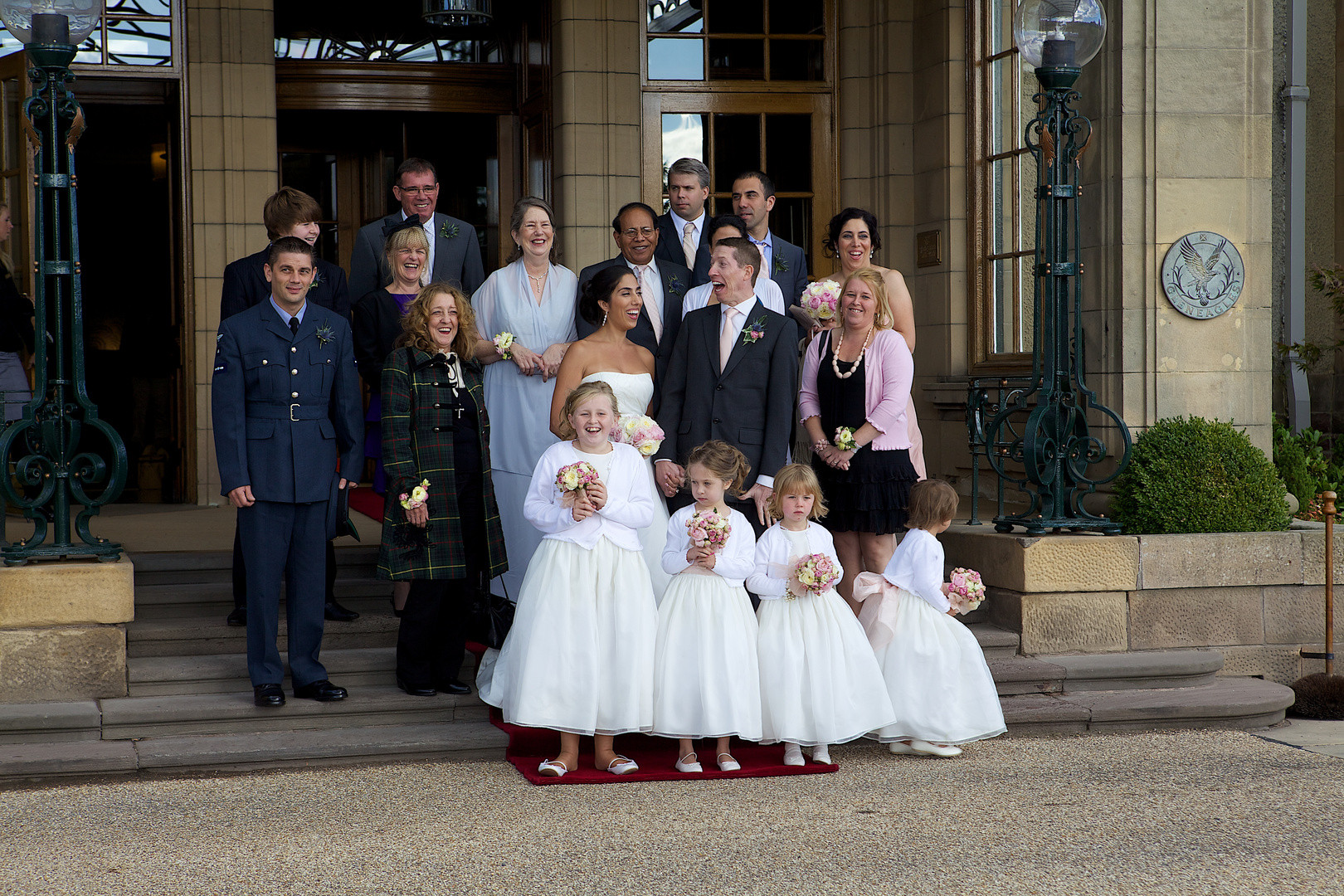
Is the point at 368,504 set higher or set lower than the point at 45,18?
lower

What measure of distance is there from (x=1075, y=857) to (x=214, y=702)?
123 inches

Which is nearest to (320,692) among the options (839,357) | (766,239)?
(839,357)

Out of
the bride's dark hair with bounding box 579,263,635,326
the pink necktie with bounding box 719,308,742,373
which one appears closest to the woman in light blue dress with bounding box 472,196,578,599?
the bride's dark hair with bounding box 579,263,635,326

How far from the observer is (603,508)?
4.69 meters

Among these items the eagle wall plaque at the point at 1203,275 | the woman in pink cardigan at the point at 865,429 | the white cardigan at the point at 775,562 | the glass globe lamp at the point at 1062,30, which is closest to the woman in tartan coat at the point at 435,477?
the white cardigan at the point at 775,562

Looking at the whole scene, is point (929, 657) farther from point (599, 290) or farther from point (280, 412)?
Result: point (280, 412)

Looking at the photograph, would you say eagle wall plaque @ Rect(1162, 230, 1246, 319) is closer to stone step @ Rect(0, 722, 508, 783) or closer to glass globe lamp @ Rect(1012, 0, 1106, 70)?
glass globe lamp @ Rect(1012, 0, 1106, 70)

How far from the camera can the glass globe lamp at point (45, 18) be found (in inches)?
203

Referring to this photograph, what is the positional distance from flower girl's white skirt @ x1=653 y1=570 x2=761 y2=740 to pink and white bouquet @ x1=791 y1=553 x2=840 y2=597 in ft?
0.83

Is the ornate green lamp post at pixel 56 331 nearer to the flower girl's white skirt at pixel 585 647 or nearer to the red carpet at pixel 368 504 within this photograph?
the flower girl's white skirt at pixel 585 647

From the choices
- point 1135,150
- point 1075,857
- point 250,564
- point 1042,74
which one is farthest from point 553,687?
point 1135,150

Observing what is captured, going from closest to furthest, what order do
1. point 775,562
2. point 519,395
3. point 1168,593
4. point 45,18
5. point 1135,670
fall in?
point 775,562, point 45,18, point 519,395, point 1135,670, point 1168,593

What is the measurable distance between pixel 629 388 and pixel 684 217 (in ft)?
3.86

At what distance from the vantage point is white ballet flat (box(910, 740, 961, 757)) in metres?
5.00
